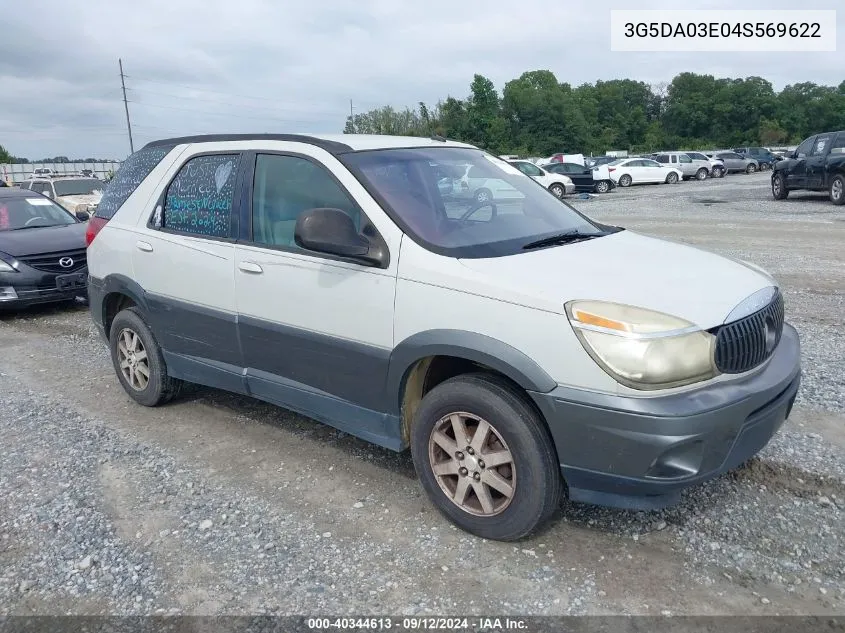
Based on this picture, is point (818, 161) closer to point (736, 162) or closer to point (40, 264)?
point (40, 264)

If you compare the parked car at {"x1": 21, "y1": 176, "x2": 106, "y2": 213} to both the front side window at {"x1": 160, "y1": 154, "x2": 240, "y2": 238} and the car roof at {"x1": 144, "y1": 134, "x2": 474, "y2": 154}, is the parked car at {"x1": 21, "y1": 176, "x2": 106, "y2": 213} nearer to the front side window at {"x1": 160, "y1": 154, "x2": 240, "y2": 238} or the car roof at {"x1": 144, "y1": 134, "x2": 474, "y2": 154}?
the front side window at {"x1": 160, "y1": 154, "x2": 240, "y2": 238}

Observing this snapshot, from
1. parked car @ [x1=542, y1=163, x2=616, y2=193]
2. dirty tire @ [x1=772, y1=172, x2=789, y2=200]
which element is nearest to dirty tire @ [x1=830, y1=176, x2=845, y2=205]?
dirty tire @ [x1=772, y1=172, x2=789, y2=200]

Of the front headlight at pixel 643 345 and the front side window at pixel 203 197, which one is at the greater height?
the front side window at pixel 203 197

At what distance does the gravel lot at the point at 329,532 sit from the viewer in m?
2.94

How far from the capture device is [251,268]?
4.07 meters

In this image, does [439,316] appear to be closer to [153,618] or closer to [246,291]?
[246,291]

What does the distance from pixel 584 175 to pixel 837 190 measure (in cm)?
1315

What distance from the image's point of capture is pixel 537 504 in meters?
3.09

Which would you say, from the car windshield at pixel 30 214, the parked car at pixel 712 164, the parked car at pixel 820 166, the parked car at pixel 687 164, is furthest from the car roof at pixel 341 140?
the parked car at pixel 712 164

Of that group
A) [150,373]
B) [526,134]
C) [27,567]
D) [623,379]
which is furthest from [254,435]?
[526,134]

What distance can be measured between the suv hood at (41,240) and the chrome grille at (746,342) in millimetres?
8247

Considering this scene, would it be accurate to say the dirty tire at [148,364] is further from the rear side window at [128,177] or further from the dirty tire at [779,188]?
the dirty tire at [779,188]

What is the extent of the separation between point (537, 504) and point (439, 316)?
3.08 feet

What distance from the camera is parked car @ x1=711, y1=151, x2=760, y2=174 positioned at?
41.5m
